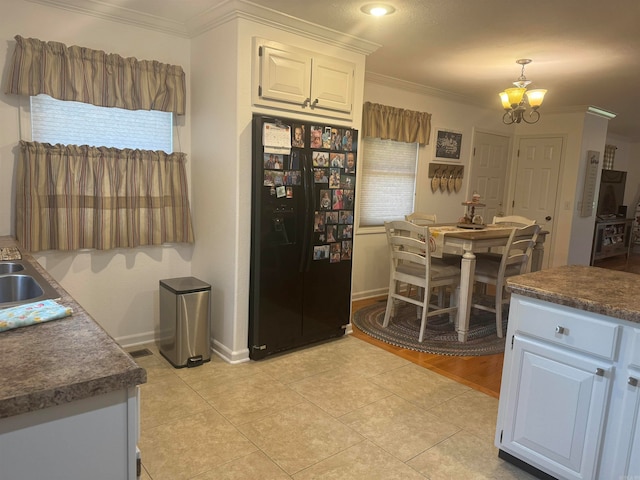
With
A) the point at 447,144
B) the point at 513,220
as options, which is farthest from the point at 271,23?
the point at 513,220

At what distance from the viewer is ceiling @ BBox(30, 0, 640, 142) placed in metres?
2.68

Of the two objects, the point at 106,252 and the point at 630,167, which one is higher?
the point at 630,167

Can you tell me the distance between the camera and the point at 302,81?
3145 mm

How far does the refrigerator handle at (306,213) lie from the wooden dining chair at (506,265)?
167 cm

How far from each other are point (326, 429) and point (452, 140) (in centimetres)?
413

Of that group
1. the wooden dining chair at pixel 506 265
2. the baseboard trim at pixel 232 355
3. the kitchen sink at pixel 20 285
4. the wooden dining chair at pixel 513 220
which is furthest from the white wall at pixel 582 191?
the kitchen sink at pixel 20 285

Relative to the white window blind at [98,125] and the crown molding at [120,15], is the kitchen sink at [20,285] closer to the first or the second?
the white window blind at [98,125]

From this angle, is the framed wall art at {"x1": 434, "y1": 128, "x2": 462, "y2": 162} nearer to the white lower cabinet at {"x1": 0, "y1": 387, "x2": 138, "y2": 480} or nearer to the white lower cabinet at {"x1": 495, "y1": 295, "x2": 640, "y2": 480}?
the white lower cabinet at {"x1": 495, "y1": 295, "x2": 640, "y2": 480}

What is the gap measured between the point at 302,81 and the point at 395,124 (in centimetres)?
183

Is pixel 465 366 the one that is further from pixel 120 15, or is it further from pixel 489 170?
pixel 489 170

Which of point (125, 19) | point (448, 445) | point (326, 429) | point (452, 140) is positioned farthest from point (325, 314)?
point (452, 140)

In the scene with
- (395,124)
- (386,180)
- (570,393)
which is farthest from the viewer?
(386,180)

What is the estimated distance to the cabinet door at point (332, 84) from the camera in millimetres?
3234

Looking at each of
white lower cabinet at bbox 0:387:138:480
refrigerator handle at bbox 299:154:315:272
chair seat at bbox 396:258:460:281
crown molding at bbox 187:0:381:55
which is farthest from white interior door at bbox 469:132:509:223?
white lower cabinet at bbox 0:387:138:480
